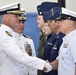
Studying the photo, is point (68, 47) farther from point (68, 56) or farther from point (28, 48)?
point (28, 48)

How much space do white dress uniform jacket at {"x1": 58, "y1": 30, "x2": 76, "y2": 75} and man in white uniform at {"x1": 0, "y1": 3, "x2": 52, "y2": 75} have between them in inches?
13.1

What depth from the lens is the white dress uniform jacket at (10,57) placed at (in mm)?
2580

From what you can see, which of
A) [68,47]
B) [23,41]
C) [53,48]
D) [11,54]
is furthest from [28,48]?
[68,47]

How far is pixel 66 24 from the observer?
2346 millimetres

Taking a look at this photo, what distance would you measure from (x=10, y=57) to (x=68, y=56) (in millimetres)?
626

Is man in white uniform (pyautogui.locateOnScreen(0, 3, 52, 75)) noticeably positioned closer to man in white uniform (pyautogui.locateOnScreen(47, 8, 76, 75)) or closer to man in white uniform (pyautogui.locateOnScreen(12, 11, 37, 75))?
man in white uniform (pyautogui.locateOnScreen(12, 11, 37, 75))

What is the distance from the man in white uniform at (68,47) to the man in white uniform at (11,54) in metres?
0.34

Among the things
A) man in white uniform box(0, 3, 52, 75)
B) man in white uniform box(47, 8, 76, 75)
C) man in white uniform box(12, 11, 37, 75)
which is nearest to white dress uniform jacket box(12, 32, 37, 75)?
man in white uniform box(12, 11, 37, 75)

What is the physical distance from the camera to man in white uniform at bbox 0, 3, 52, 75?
258 cm

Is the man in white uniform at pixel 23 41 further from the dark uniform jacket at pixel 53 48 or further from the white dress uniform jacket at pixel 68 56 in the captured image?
the white dress uniform jacket at pixel 68 56

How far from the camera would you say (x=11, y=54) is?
8.47 feet

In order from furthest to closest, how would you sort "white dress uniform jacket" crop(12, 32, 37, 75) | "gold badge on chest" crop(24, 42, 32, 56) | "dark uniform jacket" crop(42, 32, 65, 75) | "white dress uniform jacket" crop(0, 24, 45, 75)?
"gold badge on chest" crop(24, 42, 32, 56)
"white dress uniform jacket" crop(12, 32, 37, 75)
"dark uniform jacket" crop(42, 32, 65, 75)
"white dress uniform jacket" crop(0, 24, 45, 75)

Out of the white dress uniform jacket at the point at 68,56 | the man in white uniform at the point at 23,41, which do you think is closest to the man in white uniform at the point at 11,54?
the man in white uniform at the point at 23,41

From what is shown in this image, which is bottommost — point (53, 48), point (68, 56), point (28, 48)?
point (28, 48)
